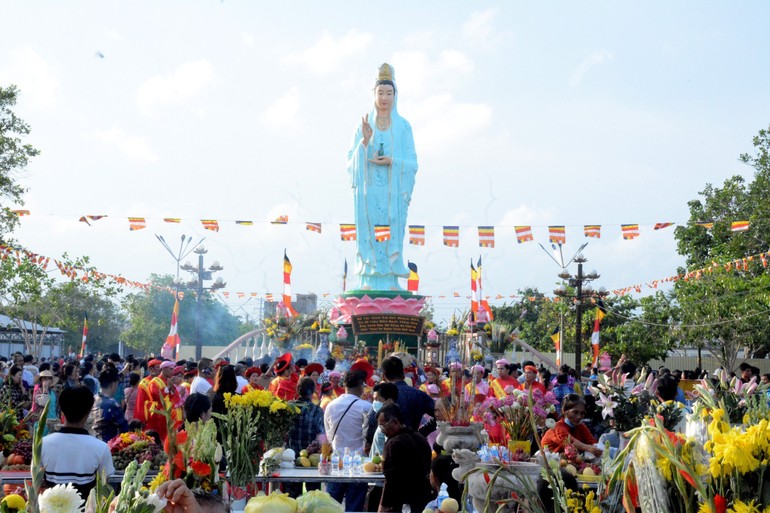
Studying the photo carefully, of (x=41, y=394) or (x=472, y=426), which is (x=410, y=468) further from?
(x=41, y=394)

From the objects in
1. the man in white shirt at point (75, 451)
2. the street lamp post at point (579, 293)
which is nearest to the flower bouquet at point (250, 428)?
the man in white shirt at point (75, 451)

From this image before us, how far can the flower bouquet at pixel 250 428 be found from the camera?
19.6 feet

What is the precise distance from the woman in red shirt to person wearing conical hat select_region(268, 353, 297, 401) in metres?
3.31

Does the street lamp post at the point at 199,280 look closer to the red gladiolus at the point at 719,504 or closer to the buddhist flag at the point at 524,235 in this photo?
the buddhist flag at the point at 524,235

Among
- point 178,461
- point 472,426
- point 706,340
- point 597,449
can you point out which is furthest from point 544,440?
point 706,340

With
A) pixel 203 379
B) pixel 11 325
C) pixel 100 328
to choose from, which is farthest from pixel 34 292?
pixel 100 328

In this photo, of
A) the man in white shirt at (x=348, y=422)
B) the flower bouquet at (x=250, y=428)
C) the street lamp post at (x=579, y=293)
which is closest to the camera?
the flower bouquet at (x=250, y=428)

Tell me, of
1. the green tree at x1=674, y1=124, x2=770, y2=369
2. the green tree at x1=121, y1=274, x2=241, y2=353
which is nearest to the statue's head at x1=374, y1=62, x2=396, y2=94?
the green tree at x1=674, y1=124, x2=770, y2=369

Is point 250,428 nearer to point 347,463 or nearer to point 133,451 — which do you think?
point 133,451

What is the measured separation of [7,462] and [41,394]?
3441 mm

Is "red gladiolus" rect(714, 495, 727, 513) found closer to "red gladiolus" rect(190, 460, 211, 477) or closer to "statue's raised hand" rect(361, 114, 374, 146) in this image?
"red gladiolus" rect(190, 460, 211, 477)

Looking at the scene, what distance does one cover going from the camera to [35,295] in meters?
31.2

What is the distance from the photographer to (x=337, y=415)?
827 cm

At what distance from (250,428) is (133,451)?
3.89 feet
